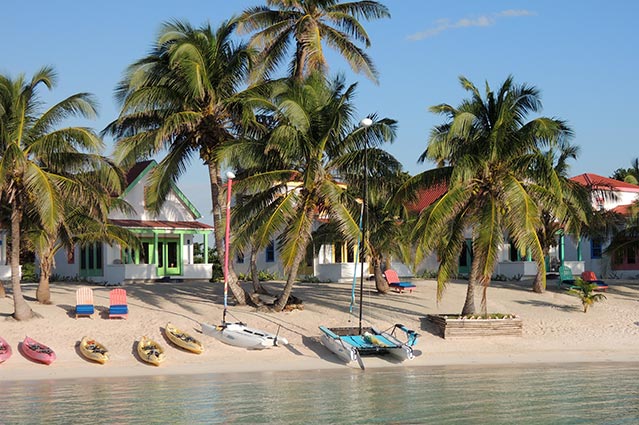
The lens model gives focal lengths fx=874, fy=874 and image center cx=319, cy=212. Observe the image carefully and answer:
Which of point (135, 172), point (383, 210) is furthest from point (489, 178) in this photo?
point (135, 172)

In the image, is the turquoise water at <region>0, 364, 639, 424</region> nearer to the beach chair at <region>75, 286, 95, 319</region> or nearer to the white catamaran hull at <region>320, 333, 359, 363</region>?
the white catamaran hull at <region>320, 333, 359, 363</region>

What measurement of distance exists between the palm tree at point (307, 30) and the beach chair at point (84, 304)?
10.6 m

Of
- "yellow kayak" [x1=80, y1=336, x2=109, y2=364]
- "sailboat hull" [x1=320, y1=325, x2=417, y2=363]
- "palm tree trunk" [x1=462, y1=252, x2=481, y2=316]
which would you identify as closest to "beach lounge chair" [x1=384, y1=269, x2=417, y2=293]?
"palm tree trunk" [x1=462, y1=252, x2=481, y2=316]

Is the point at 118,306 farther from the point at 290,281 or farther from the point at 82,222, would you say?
the point at 290,281

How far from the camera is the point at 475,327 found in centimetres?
2609

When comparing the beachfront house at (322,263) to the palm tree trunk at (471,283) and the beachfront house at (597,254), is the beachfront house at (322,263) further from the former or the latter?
the palm tree trunk at (471,283)

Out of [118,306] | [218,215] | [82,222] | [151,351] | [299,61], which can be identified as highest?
[299,61]

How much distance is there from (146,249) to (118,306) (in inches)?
567

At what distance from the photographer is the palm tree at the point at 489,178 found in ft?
80.8

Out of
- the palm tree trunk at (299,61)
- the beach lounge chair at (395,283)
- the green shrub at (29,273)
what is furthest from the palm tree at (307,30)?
the green shrub at (29,273)

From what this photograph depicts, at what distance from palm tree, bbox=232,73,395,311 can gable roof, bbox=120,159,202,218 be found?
40.6 ft

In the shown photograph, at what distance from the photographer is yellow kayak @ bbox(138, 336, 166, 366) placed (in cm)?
2259

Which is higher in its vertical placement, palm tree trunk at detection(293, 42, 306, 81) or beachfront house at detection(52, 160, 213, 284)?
palm tree trunk at detection(293, 42, 306, 81)

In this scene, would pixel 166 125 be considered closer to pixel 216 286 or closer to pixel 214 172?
pixel 214 172
